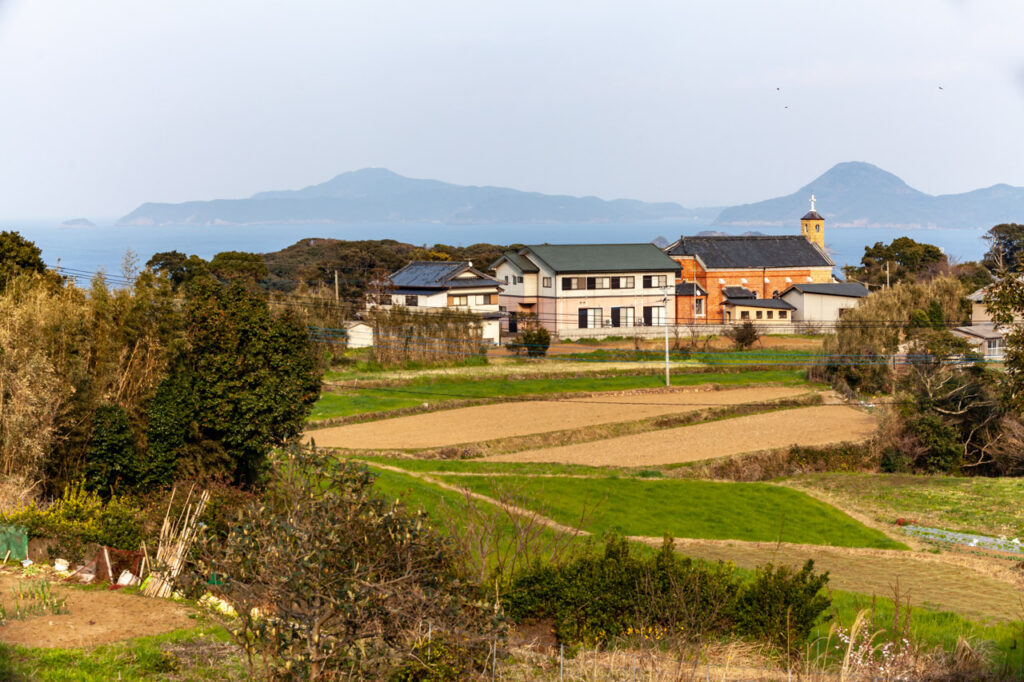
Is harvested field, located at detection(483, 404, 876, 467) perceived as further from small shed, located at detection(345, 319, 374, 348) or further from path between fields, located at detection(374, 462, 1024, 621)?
small shed, located at detection(345, 319, 374, 348)

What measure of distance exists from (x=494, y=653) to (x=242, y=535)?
109 inches

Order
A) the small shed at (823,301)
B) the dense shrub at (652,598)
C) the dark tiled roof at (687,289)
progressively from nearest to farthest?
1. the dense shrub at (652,598)
2. the dark tiled roof at (687,289)
3. the small shed at (823,301)

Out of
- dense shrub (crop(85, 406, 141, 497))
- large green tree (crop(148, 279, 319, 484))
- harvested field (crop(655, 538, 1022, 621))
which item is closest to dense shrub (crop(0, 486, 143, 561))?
dense shrub (crop(85, 406, 141, 497))

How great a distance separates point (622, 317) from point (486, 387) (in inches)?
797

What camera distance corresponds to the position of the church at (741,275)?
6200 centimetres

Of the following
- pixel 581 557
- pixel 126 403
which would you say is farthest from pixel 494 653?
pixel 126 403

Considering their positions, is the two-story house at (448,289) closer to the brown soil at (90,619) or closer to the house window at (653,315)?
the house window at (653,315)

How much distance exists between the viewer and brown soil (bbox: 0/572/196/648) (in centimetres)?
1257

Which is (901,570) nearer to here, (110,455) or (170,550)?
(170,550)

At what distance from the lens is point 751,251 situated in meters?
68.0

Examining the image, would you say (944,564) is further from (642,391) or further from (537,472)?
(642,391)

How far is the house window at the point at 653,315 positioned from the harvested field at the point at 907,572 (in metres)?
37.7

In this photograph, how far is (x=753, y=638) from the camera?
1330cm

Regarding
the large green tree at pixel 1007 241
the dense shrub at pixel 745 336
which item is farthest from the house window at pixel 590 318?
the large green tree at pixel 1007 241
